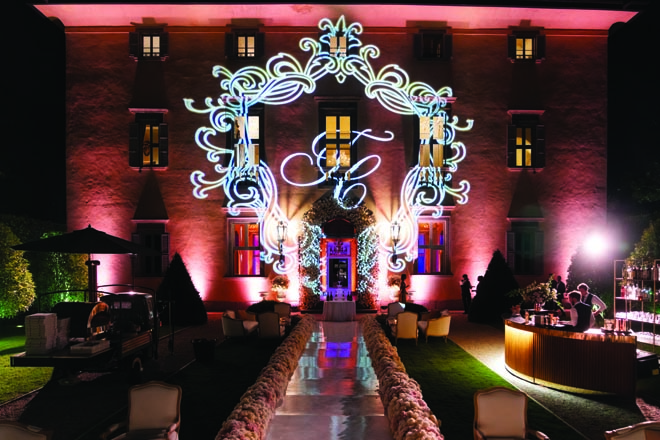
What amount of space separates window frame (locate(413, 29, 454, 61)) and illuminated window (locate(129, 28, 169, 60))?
9.03 meters

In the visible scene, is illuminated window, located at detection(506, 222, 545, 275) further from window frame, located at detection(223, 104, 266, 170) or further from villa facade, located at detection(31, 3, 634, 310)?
window frame, located at detection(223, 104, 266, 170)

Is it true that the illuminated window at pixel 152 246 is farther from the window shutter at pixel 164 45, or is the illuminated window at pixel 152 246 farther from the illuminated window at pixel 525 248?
the illuminated window at pixel 525 248

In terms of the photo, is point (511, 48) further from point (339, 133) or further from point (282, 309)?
point (282, 309)

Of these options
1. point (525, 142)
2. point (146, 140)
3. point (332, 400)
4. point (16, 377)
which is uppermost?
point (525, 142)

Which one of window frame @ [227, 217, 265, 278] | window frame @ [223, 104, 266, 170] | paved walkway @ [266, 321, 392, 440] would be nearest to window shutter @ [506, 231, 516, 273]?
paved walkway @ [266, 321, 392, 440]

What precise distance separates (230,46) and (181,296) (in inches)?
353

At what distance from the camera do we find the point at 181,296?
1598cm

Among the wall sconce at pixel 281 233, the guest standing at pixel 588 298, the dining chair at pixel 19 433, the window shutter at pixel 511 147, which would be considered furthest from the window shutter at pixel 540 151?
the dining chair at pixel 19 433

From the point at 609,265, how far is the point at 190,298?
13.6m

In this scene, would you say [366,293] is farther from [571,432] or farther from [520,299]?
[571,432]

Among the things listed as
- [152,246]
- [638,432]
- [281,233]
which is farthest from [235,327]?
[638,432]

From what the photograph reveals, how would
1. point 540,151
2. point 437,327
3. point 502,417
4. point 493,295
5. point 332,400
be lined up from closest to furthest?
point 502,417 < point 332,400 < point 437,327 < point 493,295 < point 540,151

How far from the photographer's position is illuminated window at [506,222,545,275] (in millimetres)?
18375

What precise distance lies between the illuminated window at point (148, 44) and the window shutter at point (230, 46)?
7.07ft
